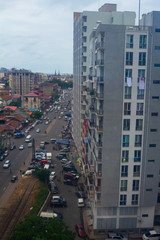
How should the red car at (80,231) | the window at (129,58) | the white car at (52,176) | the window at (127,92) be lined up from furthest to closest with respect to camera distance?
the white car at (52,176), the red car at (80,231), the window at (127,92), the window at (129,58)

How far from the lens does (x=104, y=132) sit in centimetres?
1839

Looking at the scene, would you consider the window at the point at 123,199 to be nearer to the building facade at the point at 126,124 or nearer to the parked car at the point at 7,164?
the building facade at the point at 126,124

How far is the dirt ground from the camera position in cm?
2131

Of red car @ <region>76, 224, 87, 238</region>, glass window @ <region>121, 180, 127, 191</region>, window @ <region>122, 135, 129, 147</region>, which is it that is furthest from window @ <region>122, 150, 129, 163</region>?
red car @ <region>76, 224, 87, 238</region>

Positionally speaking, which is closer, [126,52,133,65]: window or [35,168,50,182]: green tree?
[126,52,133,65]: window

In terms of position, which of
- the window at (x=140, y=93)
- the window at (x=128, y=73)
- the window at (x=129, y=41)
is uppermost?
the window at (x=129, y=41)

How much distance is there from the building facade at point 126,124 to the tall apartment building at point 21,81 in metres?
86.7

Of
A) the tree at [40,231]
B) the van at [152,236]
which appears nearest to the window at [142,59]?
the tree at [40,231]

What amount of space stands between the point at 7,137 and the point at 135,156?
123 feet

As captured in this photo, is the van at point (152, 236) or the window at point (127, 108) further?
the van at point (152, 236)

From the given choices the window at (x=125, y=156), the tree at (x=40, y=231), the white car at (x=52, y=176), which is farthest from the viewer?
the white car at (x=52, y=176)

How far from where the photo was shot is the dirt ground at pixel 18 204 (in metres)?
21.3

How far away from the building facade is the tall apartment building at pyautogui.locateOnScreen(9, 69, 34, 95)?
284ft

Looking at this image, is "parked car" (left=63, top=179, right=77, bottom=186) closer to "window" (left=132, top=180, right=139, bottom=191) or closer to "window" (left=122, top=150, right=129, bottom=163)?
"window" (left=132, top=180, right=139, bottom=191)
